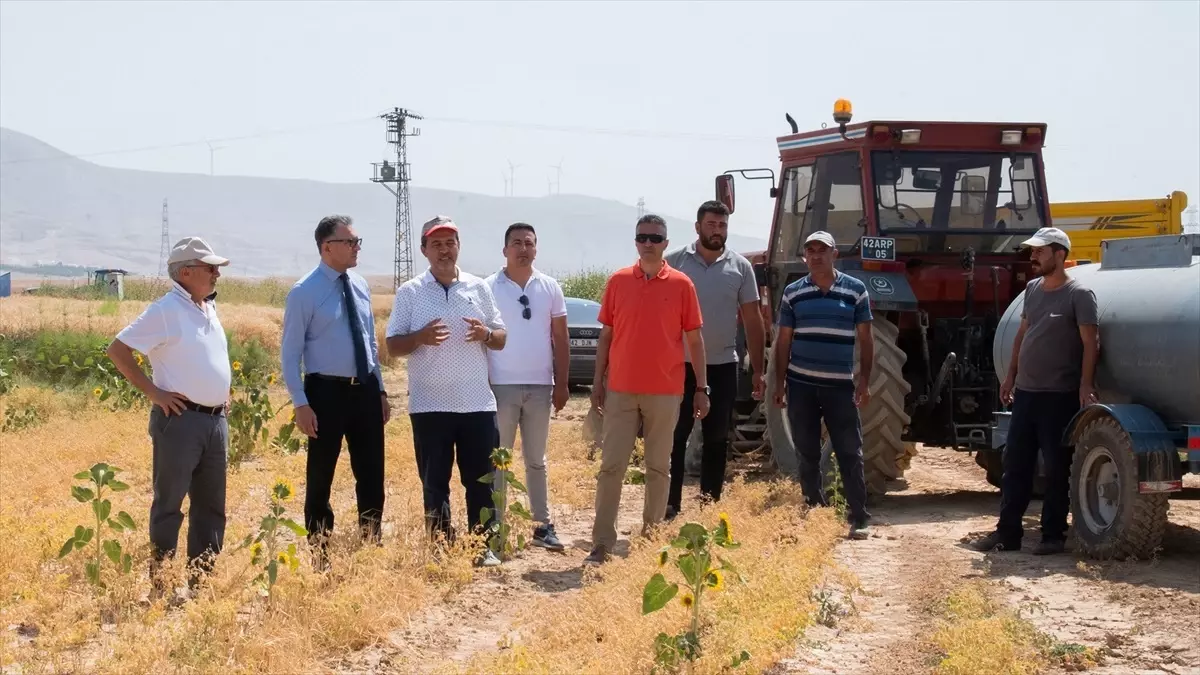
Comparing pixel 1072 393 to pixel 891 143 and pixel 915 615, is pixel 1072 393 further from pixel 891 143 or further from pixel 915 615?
pixel 891 143

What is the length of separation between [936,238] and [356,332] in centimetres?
476

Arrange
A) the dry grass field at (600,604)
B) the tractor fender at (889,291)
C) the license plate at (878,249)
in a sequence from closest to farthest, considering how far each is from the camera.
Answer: the dry grass field at (600,604), the tractor fender at (889,291), the license plate at (878,249)

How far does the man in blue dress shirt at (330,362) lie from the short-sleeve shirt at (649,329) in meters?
1.31

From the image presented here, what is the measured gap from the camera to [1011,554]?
25.1ft

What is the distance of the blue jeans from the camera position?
26.8 feet

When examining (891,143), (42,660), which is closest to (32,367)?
(891,143)

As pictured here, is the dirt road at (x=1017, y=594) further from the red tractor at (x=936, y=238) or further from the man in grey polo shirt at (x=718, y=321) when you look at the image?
the man in grey polo shirt at (x=718, y=321)

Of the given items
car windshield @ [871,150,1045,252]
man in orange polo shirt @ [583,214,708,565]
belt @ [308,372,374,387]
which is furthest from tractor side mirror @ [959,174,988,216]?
belt @ [308,372,374,387]

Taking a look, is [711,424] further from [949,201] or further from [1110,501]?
[949,201]

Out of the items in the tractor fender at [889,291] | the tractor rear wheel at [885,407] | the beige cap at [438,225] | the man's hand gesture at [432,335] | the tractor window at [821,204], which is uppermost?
the tractor window at [821,204]

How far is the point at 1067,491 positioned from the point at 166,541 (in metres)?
4.79

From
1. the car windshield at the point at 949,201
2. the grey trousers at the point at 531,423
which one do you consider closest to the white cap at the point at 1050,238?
the car windshield at the point at 949,201

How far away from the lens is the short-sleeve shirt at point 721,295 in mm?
8469

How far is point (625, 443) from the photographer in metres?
7.46
